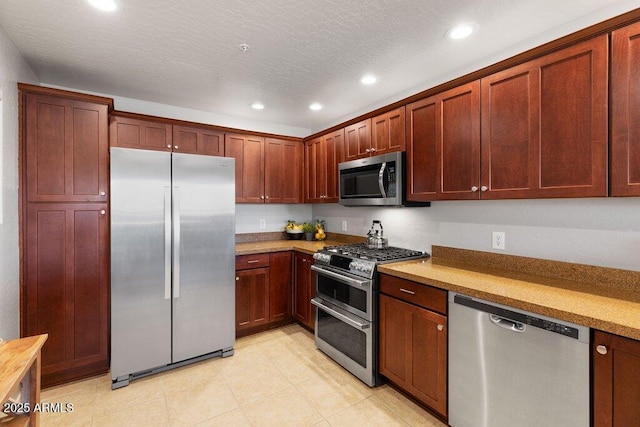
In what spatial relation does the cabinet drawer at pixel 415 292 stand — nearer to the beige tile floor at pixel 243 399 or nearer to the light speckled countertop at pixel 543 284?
the light speckled countertop at pixel 543 284

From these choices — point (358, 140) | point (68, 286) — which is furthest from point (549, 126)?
point (68, 286)

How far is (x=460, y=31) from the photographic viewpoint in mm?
1949

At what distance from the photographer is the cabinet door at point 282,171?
373 cm

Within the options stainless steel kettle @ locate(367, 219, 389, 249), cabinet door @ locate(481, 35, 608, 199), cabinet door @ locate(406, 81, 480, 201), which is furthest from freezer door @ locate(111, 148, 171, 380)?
cabinet door @ locate(481, 35, 608, 199)

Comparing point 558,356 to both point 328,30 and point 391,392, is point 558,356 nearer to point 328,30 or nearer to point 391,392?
point 391,392

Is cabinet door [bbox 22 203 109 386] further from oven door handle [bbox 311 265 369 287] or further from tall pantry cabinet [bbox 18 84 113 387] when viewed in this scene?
oven door handle [bbox 311 265 369 287]

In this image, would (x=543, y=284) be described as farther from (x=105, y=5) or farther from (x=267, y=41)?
(x=105, y=5)

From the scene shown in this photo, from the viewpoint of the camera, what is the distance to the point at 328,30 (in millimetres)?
1941

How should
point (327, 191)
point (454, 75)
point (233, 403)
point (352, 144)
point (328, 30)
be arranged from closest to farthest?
point (328, 30), point (233, 403), point (454, 75), point (352, 144), point (327, 191)

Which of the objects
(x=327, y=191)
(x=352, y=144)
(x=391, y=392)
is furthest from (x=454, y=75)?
(x=391, y=392)

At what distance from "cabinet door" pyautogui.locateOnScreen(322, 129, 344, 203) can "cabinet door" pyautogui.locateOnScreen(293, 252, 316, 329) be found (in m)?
0.78

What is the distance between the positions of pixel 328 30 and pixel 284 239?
9.00 feet

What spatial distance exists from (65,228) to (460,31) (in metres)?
3.27

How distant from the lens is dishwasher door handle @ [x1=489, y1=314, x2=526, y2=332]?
58.5 inches
